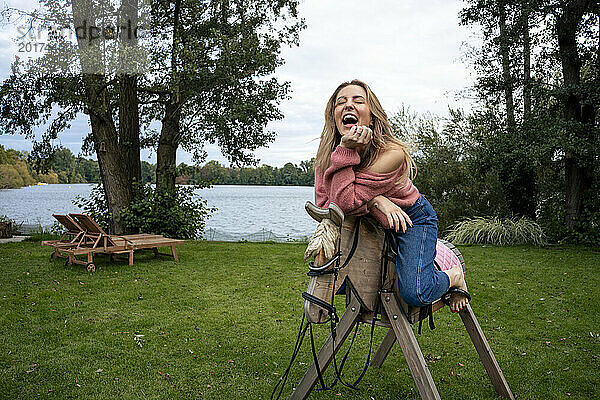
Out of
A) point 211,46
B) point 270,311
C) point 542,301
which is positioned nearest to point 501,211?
point 542,301

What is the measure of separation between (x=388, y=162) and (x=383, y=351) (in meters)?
2.21

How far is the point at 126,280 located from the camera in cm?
755

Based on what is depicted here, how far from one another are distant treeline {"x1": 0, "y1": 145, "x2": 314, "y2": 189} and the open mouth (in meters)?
7.73

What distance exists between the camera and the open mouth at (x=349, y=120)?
2.62 m

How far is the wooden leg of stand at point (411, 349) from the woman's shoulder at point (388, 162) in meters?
0.71

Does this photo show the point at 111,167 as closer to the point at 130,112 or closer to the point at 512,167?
the point at 130,112

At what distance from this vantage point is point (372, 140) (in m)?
2.60

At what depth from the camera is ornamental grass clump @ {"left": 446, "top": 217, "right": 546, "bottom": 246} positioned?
1198 centimetres

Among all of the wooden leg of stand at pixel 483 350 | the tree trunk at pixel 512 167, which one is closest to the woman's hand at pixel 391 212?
the wooden leg of stand at pixel 483 350

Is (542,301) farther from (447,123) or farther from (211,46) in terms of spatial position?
(447,123)

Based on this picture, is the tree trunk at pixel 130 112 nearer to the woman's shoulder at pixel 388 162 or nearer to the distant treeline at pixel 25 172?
the distant treeline at pixel 25 172

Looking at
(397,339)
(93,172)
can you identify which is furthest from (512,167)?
(93,172)

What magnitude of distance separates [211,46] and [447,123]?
8101 mm

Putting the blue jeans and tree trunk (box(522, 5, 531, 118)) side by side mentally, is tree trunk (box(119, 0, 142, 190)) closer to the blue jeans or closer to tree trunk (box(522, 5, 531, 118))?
tree trunk (box(522, 5, 531, 118))
